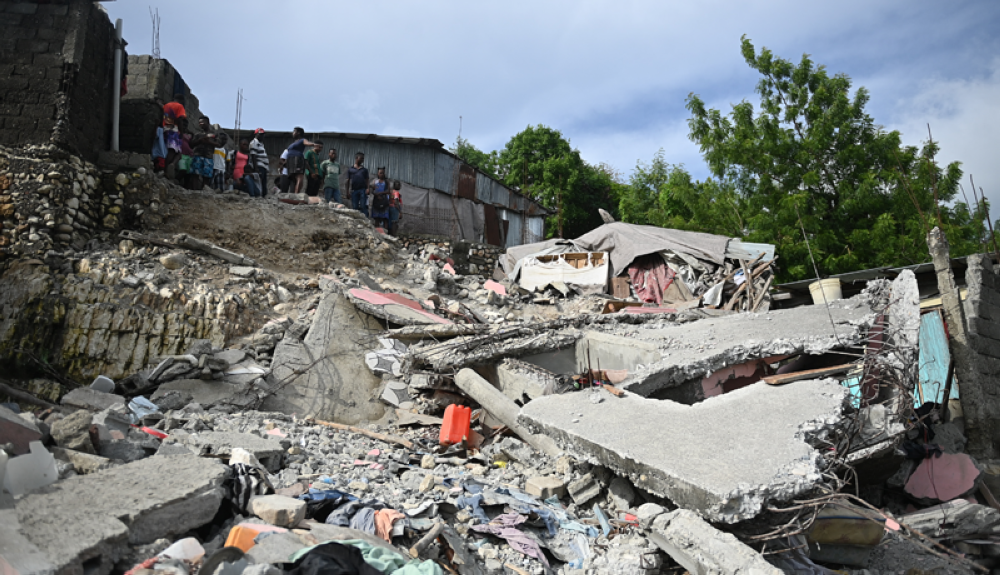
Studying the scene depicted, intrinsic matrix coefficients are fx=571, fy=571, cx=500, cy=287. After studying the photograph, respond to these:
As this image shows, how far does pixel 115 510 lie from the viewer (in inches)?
99.3

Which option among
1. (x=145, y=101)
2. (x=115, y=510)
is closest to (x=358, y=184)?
(x=145, y=101)

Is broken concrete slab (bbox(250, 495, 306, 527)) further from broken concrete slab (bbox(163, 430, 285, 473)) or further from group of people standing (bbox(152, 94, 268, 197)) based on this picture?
group of people standing (bbox(152, 94, 268, 197))

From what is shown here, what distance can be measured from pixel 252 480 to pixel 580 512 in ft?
6.80

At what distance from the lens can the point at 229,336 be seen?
6.94 m

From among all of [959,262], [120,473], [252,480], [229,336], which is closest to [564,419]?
[252,480]

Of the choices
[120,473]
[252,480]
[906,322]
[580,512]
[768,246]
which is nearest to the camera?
[120,473]

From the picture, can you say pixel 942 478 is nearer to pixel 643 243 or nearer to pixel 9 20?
pixel 643 243

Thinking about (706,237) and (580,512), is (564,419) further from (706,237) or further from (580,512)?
(706,237)

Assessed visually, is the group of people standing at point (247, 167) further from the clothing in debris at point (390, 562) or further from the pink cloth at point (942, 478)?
the pink cloth at point (942, 478)

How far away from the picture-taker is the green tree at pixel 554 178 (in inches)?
921

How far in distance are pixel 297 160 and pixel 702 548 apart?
36.2 feet

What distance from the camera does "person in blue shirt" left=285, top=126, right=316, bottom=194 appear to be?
11.6m

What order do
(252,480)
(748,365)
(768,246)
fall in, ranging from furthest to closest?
(768,246)
(748,365)
(252,480)

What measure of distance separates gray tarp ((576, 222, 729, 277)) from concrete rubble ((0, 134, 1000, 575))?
475 centimetres
